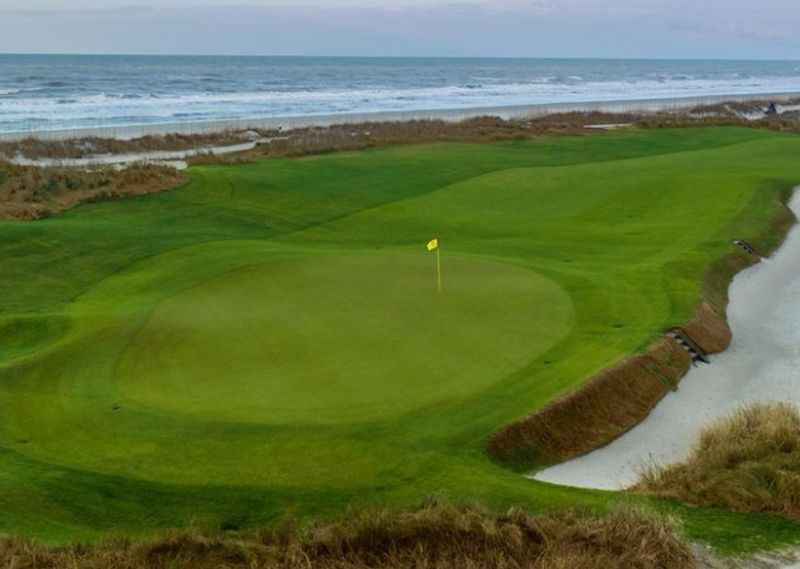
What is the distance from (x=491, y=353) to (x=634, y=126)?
43506mm

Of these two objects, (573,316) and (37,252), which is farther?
(37,252)

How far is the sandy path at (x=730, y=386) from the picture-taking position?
11.5 m

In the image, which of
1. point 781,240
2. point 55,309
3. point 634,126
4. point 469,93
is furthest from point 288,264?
point 469,93

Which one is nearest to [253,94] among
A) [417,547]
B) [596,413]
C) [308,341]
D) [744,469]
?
[308,341]

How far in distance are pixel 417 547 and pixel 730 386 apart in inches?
339

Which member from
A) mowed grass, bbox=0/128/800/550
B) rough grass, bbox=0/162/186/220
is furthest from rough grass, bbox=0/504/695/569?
rough grass, bbox=0/162/186/220

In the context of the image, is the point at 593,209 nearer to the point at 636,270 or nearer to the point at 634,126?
the point at 636,270

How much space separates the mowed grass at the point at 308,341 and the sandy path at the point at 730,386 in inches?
40.3

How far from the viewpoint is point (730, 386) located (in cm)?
1442

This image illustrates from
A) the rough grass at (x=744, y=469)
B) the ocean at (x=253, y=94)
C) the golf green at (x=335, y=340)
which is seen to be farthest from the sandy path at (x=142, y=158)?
the rough grass at (x=744, y=469)

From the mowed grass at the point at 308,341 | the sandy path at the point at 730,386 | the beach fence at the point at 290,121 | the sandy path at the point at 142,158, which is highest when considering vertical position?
the beach fence at the point at 290,121

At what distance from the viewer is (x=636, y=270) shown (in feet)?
63.0

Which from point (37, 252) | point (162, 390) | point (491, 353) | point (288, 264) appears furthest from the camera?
point (37, 252)

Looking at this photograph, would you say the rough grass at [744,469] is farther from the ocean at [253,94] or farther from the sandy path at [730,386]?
the ocean at [253,94]
